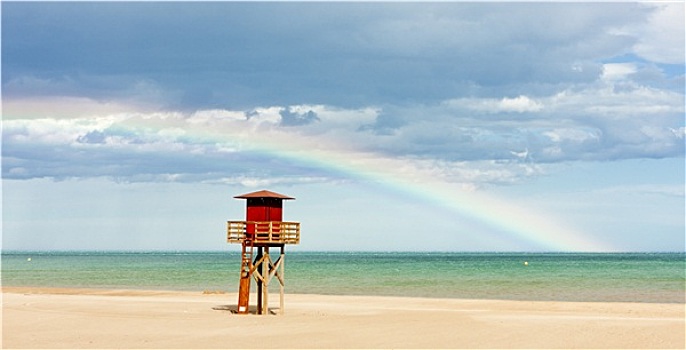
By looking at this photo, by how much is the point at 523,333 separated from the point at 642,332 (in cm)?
450

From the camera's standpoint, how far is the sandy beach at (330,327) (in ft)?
81.8

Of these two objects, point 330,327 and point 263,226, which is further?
point 263,226

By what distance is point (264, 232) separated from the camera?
1300 inches

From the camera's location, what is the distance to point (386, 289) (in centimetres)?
6431

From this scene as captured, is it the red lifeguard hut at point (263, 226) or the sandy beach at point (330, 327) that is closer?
the sandy beach at point (330, 327)

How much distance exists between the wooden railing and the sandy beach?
3302mm

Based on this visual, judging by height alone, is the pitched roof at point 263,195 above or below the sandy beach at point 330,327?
above

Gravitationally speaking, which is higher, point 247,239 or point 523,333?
point 247,239

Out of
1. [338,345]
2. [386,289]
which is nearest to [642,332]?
[338,345]

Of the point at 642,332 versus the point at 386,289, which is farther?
the point at 386,289

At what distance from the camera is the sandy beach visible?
24.9 m

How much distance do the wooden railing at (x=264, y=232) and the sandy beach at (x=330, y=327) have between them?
330cm

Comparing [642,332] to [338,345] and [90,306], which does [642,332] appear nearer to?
[338,345]

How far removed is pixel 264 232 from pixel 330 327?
6122 millimetres
